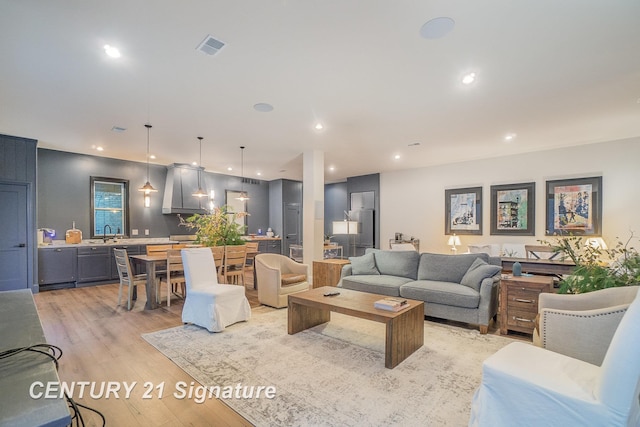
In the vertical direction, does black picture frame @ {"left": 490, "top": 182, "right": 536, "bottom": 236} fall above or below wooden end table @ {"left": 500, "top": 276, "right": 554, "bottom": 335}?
above

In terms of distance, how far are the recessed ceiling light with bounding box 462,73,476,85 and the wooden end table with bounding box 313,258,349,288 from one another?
3215 mm

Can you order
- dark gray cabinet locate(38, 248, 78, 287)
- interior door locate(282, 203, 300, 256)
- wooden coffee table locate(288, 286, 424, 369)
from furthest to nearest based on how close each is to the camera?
interior door locate(282, 203, 300, 256)
dark gray cabinet locate(38, 248, 78, 287)
wooden coffee table locate(288, 286, 424, 369)

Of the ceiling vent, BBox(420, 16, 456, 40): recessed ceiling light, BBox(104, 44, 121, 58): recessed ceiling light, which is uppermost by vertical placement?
BBox(420, 16, 456, 40): recessed ceiling light

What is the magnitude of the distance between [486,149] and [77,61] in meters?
6.66

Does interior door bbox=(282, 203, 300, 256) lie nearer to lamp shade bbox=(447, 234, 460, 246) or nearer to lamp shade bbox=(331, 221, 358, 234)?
lamp shade bbox=(331, 221, 358, 234)

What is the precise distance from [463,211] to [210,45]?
652cm

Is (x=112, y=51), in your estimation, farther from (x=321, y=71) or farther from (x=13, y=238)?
(x=13, y=238)

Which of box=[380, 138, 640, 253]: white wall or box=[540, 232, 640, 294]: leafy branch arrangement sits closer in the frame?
box=[540, 232, 640, 294]: leafy branch arrangement

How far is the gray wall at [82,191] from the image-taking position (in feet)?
Result: 20.1

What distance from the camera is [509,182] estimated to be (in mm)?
6500

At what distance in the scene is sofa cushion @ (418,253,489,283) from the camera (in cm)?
411

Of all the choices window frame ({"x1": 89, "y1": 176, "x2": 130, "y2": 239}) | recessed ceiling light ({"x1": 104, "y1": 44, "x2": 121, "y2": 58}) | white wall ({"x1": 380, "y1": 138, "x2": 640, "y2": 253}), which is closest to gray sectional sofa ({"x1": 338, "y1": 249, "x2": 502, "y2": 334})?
white wall ({"x1": 380, "y1": 138, "x2": 640, "y2": 253})

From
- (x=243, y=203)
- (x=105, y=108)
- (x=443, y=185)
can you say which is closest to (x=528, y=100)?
(x=443, y=185)

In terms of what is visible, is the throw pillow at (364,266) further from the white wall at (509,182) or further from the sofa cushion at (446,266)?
the white wall at (509,182)
